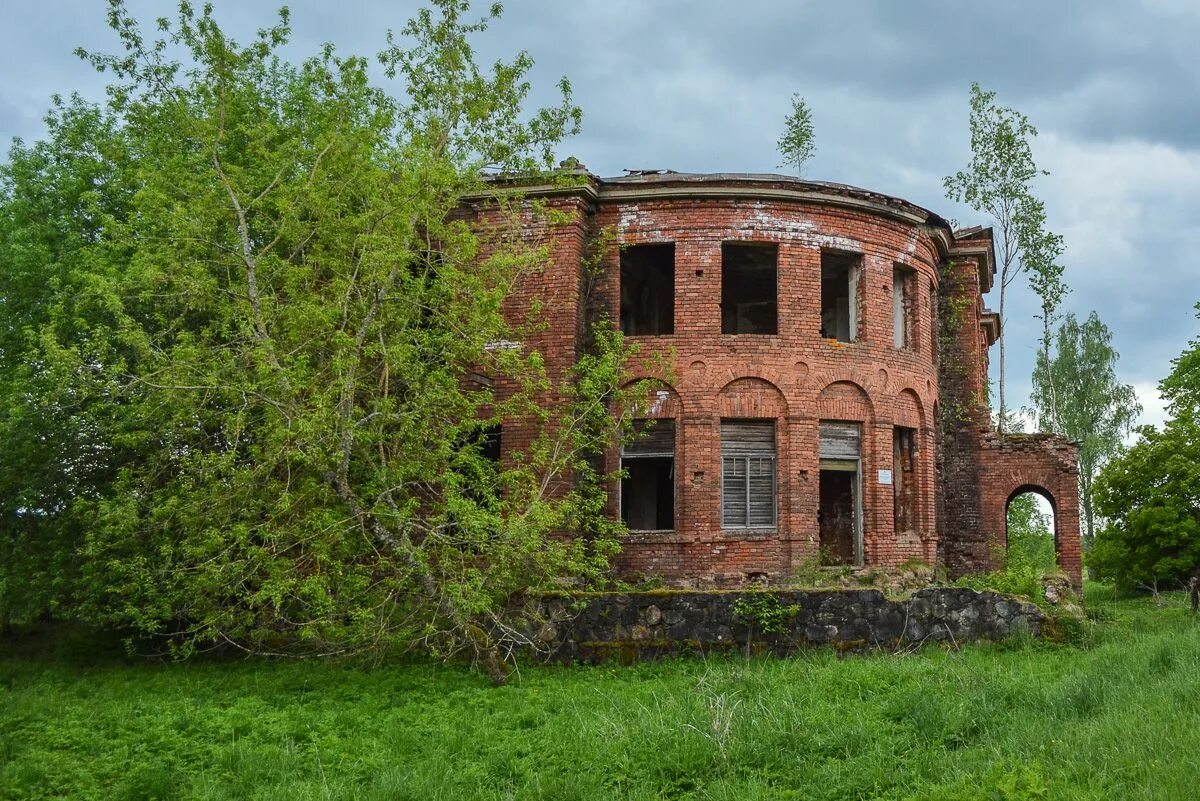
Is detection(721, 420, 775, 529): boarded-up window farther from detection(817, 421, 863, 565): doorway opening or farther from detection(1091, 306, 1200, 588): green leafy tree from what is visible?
detection(1091, 306, 1200, 588): green leafy tree

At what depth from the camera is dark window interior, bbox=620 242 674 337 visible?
825 inches

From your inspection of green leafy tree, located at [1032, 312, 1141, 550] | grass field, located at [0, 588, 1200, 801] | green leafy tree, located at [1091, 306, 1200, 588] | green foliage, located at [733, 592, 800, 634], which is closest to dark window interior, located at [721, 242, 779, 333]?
green leafy tree, located at [1091, 306, 1200, 588]

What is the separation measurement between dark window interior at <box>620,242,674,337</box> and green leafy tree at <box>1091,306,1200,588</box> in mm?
9406

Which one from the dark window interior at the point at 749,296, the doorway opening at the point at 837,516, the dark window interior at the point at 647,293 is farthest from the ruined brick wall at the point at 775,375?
the dark window interior at the point at 647,293

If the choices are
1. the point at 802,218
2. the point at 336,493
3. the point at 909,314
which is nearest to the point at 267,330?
the point at 336,493

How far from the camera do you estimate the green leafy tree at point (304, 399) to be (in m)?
12.1

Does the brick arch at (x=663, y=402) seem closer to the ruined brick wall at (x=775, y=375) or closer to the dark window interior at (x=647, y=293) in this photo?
the ruined brick wall at (x=775, y=375)

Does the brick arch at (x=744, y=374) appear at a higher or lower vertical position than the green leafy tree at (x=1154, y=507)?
higher

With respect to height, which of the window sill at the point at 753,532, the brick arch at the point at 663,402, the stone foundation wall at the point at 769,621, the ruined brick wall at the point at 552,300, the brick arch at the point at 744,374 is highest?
the ruined brick wall at the point at 552,300

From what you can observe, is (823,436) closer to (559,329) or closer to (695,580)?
(695,580)

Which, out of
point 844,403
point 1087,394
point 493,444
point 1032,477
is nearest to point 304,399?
point 493,444

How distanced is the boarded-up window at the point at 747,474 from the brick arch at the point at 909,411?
2.85m

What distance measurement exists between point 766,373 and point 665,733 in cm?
996

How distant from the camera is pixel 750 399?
17.8 metres
